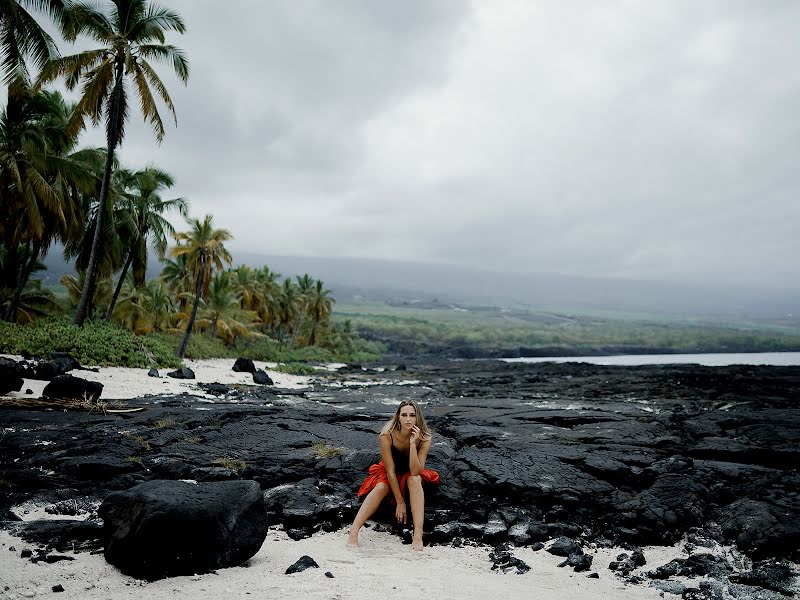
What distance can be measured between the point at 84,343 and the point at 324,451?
1435 cm

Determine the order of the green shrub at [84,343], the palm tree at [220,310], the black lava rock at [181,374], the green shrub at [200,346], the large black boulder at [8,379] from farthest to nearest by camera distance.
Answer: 1. the palm tree at [220,310]
2. the green shrub at [200,346]
3. the black lava rock at [181,374]
4. the green shrub at [84,343]
5. the large black boulder at [8,379]

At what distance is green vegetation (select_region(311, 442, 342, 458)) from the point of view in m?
7.25

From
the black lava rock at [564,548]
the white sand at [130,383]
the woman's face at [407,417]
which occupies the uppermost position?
the woman's face at [407,417]

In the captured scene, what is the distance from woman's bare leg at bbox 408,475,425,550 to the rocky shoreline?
0.35 metres

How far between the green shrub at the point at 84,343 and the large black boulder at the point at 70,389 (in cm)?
707

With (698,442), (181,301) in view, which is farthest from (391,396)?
(181,301)

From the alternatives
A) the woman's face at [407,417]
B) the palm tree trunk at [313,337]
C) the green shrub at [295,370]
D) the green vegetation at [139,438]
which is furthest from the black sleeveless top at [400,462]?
the palm tree trunk at [313,337]

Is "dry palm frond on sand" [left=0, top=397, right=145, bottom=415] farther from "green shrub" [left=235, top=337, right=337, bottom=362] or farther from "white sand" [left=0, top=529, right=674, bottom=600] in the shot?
"green shrub" [left=235, top=337, right=337, bottom=362]

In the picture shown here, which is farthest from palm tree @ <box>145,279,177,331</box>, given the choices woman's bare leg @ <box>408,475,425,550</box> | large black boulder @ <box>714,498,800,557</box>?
large black boulder @ <box>714,498,800,557</box>

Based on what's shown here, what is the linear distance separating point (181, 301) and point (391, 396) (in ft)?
94.1

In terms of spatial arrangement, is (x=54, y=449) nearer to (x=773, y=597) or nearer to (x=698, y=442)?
(x=773, y=597)

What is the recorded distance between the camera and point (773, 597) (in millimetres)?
4004

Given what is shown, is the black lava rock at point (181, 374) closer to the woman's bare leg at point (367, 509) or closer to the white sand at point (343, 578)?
the white sand at point (343, 578)

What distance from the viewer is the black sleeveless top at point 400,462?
216 inches
